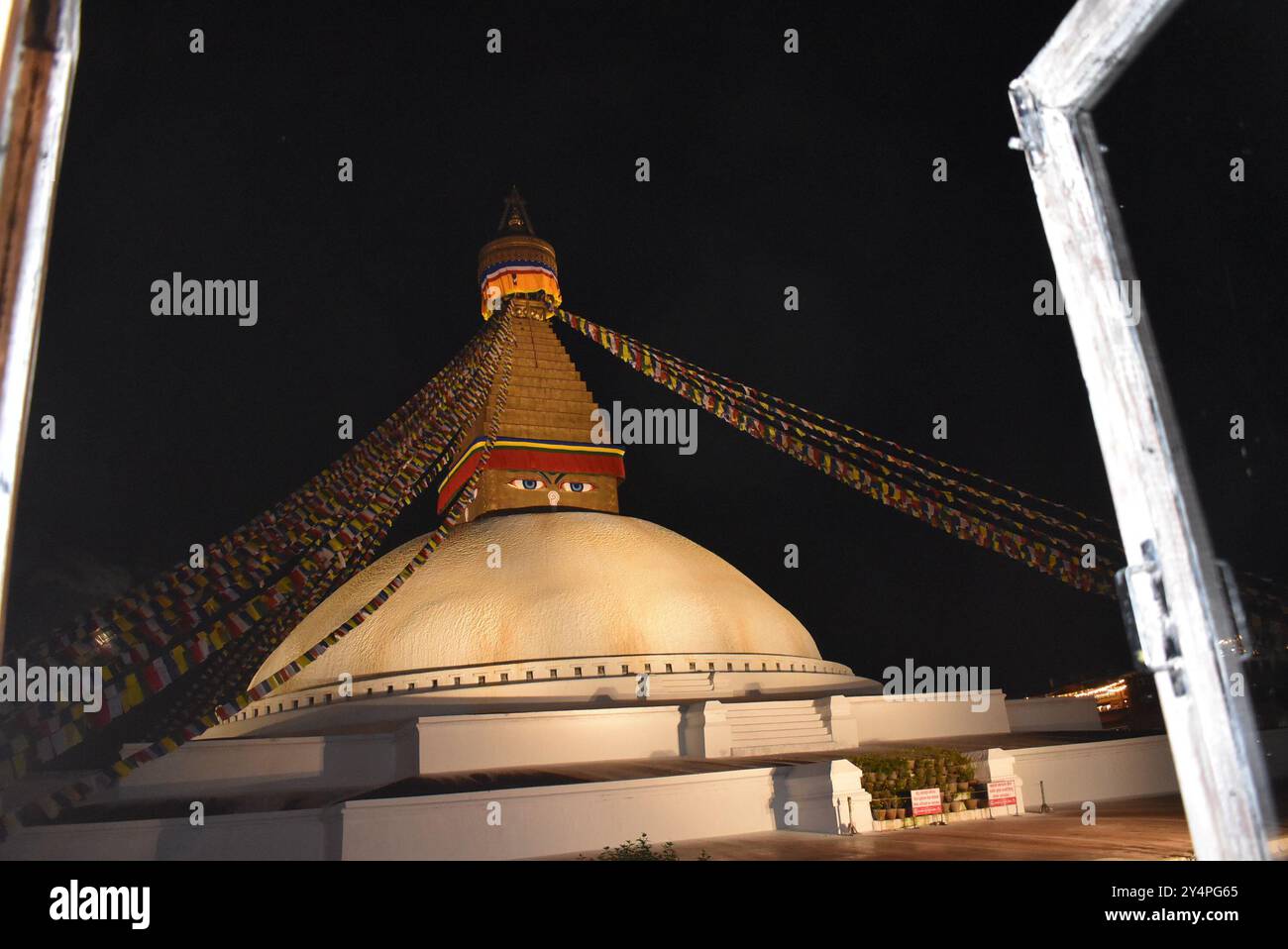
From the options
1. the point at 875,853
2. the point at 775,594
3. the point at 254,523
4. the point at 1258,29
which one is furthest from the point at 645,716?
the point at 1258,29

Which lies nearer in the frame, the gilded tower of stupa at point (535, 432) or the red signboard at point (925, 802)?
the red signboard at point (925, 802)

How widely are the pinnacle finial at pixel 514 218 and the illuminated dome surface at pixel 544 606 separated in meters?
6.71

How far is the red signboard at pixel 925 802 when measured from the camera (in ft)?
29.7

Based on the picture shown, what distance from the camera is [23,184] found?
142cm

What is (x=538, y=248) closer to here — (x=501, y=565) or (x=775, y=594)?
(x=501, y=565)

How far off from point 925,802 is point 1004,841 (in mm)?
1433

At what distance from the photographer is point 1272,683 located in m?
2.49

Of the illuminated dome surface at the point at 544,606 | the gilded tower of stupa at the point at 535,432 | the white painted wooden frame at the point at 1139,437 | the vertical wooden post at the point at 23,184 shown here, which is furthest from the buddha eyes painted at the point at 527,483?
the vertical wooden post at the point at 23,184

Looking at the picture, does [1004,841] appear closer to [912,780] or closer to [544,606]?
[912,780]

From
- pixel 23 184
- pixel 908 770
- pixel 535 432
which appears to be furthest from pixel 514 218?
pixel 23 184

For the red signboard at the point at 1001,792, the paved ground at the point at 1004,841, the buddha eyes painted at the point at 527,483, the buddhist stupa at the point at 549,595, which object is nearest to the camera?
the paved ground at the point at 1004,841

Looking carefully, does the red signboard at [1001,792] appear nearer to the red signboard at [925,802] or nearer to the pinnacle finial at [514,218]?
the red signboard at [925,802]

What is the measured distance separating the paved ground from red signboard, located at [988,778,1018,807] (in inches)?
10.0
